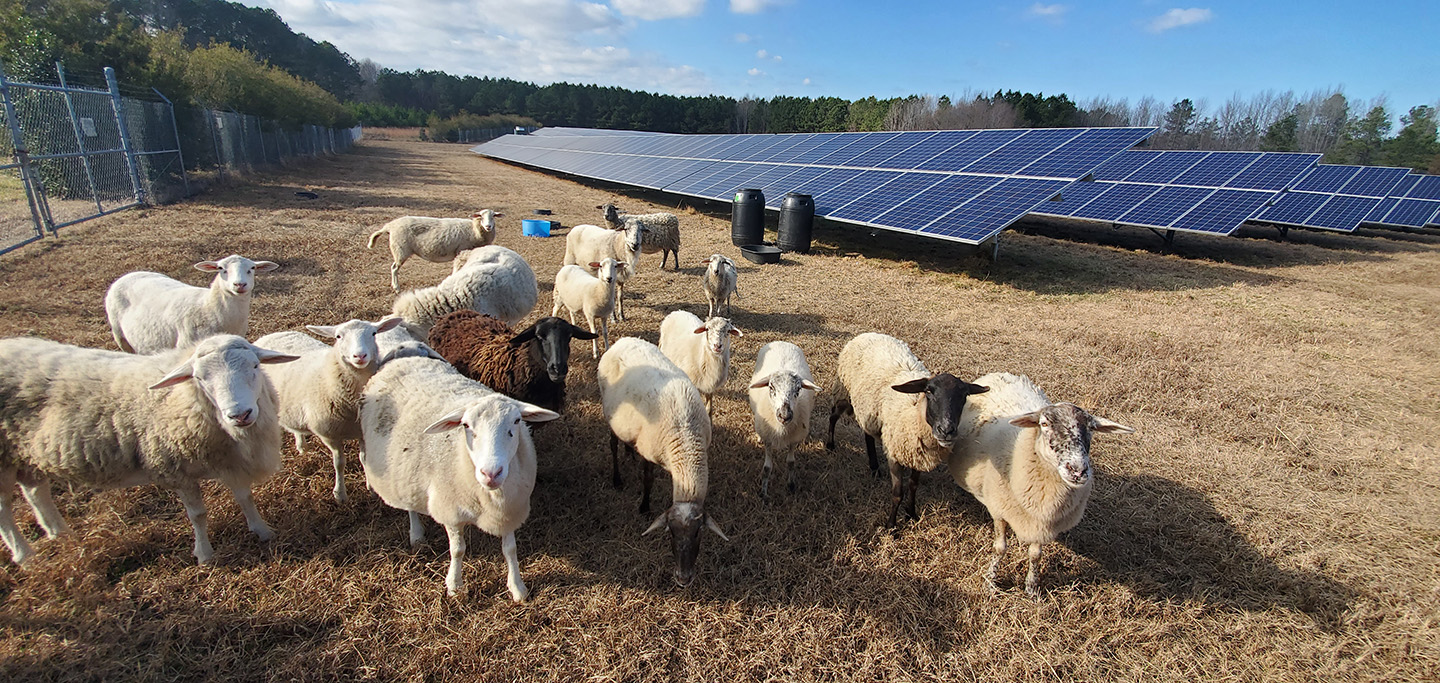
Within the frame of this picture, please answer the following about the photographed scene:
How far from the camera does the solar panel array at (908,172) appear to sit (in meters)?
12.5

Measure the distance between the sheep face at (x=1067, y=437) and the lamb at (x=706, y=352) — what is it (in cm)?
255

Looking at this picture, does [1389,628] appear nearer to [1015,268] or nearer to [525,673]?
[525,673]

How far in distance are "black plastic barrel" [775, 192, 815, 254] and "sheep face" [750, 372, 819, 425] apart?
9242mm

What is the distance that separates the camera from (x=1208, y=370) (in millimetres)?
7062

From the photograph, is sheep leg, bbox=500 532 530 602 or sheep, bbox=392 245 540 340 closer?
sheep leg, bbox=500 532 530 602

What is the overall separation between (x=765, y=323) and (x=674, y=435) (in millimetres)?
4678

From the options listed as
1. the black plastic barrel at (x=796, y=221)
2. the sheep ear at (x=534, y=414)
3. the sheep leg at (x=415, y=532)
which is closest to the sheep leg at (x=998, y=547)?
the sheep ear at (x=534, y=414)

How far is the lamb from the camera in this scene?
5.09 meters

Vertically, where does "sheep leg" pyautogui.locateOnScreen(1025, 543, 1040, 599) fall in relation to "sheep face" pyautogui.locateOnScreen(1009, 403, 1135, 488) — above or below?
below

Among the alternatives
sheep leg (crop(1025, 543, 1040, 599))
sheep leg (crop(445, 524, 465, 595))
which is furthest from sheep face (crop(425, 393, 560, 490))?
sheep leg (crop(1025, 543, 1040, 599))

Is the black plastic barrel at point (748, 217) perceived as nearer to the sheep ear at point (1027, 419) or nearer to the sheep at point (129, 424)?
the sheep ear at point (1027, 419)

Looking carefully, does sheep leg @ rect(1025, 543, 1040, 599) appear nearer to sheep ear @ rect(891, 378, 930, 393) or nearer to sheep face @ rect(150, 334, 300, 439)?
sheep ear @ rect(891, 378, 930, 393)

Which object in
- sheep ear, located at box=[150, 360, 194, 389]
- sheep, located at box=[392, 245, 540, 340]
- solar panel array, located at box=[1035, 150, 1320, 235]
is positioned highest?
solar panel array, located at box=[1035, 150, 1320, 235]

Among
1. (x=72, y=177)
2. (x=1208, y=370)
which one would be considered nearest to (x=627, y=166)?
(x=72, y=177)
